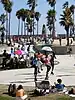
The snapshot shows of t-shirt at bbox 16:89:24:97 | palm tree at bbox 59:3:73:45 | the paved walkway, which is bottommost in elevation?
t-shirt at bbox 16:89:24:97

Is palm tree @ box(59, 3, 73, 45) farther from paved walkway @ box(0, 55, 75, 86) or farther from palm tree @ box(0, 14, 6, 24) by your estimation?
paved walkway @ box(0, 55, 75, 86)

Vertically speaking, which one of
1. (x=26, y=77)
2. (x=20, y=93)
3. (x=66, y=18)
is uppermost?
(x=66, y=18)

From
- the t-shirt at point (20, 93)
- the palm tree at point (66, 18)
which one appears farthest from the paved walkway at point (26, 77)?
the palm tree at point (66, 18)

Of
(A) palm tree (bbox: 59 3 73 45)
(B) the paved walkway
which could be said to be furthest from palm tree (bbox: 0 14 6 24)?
(B) the paved walkway

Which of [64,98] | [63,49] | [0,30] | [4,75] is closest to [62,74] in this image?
[4,75]

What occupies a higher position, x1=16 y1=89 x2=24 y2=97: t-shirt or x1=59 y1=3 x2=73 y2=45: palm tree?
x1=59 y1=3 x2=73 y2=45: palm tree

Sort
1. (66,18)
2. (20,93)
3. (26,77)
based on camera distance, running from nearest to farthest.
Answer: (20,93) → (26,77) → (66,18)

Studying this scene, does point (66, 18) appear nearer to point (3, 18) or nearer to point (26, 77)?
point (3, 18)

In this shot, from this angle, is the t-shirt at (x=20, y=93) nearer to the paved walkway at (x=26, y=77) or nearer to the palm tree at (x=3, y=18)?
the paved walkway at (x=26, y=77)

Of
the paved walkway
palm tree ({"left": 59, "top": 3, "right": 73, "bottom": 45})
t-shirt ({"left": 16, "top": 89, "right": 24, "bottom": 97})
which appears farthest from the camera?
palm tree ({"left": 59, "top": 3, "right": 73, "bottom": 45})

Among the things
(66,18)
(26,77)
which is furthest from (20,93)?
(66,18)

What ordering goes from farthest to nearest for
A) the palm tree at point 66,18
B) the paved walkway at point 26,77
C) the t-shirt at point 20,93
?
the palm tree at point 66,18 < the paved walkway at point 26,77 < the t-shirt at point 20,93

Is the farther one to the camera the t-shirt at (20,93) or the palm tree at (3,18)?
the palm tree at (3,18)

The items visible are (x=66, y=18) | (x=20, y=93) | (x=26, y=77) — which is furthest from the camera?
(x=66, y=18)
